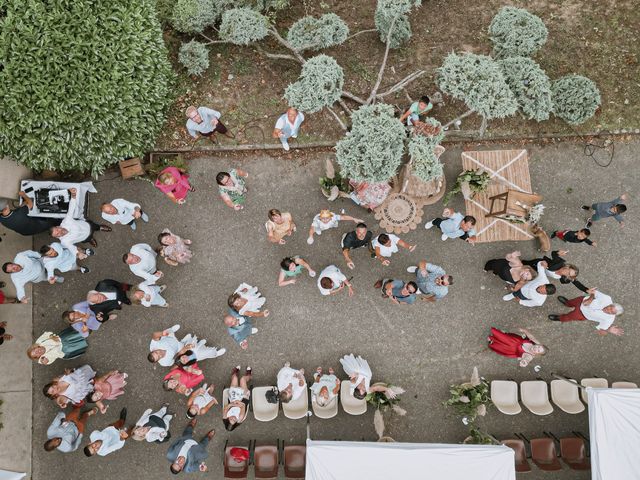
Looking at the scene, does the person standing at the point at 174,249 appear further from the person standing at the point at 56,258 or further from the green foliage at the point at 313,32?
the green foliage at the point at 313,32

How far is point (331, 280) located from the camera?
24.3 feet

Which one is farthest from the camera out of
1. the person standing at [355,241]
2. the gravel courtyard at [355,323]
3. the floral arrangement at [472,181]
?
the gravel courtyard at [355,323]

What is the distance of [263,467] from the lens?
26.4ft

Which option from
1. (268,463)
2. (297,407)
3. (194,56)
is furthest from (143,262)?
(268,463)

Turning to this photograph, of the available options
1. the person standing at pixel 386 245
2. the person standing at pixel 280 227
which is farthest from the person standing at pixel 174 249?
the person standing at pixel 386 245

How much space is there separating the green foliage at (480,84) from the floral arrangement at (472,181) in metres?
1.08

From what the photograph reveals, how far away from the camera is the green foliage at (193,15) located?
802cm

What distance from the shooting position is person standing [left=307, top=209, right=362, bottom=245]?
764cm

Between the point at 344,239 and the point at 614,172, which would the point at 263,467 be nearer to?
the point at 344,239

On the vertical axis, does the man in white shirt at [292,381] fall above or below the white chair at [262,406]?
above

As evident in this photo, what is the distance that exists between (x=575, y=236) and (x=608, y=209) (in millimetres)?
792

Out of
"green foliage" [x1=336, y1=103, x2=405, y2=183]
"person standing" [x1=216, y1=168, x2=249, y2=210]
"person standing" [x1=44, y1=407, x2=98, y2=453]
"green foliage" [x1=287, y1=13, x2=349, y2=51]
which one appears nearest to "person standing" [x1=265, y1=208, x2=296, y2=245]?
"person standing" [x1=216, y1=168, x2=249, y2=210]

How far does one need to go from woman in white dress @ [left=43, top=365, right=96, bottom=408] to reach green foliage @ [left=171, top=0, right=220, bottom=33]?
7308 mm

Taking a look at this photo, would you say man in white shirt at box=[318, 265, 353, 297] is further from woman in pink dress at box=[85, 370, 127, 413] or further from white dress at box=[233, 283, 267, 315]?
woman in pink dress at box=[85, 370, 127, 413]
